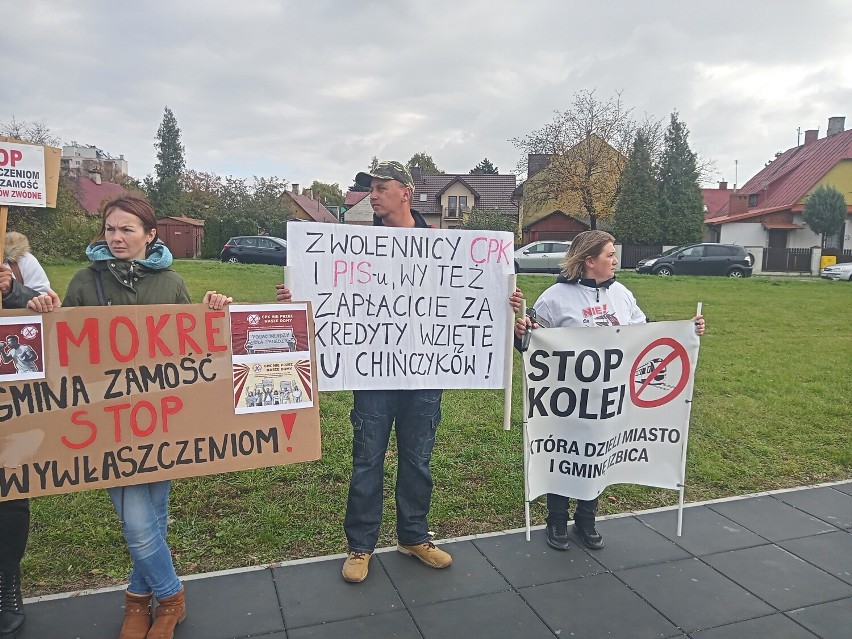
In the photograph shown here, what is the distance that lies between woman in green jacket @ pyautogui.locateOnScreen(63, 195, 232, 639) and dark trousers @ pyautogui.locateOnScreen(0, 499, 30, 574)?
46 centimetres

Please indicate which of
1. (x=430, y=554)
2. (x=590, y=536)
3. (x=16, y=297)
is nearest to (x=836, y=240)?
(x=590, y=536)

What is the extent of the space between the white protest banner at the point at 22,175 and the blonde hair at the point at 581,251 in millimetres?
2655

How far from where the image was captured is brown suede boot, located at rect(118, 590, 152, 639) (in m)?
2.72

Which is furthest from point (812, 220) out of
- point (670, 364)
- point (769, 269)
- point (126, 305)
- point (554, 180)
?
point (126, 305)

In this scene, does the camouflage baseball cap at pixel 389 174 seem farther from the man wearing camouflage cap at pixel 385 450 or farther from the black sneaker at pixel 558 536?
the black sneaker at pixel 558 536

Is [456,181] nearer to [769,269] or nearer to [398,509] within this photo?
[769,269]

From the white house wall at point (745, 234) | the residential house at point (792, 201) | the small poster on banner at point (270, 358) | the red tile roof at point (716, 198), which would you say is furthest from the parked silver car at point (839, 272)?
the red tile roof at point (716, 198)

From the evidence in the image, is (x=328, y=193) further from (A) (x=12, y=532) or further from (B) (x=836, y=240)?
(A) (x=12, y=532)

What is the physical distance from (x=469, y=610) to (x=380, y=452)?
2.87 feet

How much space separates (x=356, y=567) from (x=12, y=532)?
1570 mm

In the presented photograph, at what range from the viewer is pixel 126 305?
106 inches

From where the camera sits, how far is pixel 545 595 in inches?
124

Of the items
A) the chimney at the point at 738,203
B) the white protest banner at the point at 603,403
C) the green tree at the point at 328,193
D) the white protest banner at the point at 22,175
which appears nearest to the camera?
the white protest banner at the point at 22,175

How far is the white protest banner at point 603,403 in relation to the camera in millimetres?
3461
